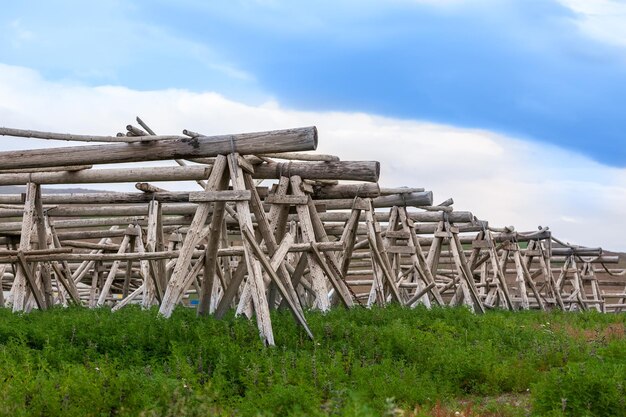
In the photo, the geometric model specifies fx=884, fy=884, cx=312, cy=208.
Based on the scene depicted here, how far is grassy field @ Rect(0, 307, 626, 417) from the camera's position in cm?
857

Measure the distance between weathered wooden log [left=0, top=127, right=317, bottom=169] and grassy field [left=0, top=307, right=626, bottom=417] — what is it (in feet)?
8.62

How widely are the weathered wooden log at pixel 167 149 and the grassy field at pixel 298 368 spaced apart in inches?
103

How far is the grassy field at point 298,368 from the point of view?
8.57 metres

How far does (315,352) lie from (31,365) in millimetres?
3446

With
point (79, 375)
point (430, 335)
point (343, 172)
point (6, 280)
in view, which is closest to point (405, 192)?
point (343, 172)

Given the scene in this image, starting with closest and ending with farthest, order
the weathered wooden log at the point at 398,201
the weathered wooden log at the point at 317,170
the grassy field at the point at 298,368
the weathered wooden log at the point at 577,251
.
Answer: the grassy field at the point at 298,368 → the weathered wooden log at the point at 317,170 → the weathered wooden log at the point at 398,201 → the weathered wooden log at the point at 577,251

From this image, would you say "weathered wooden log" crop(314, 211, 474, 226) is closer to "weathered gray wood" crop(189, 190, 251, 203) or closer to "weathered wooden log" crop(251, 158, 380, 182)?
"weathered wooden log" crop(251, 158, 380, 182)

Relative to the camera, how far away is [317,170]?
53.0 feet

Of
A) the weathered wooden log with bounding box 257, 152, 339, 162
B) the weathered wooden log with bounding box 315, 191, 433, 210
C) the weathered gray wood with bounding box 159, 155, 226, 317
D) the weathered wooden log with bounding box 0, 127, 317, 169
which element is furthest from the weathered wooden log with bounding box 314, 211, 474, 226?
the weathered gray wood with bounding box 159, 155, 226, 317

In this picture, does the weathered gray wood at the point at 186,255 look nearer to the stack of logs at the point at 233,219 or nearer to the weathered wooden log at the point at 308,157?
the stack of logs at the point at 233,219

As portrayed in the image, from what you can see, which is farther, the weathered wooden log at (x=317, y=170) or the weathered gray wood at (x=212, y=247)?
the weathered wooden log at (x=317, y=170)

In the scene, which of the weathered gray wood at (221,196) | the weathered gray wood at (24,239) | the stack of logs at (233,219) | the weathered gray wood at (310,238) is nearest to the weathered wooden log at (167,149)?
the stack of logs at (233,219)

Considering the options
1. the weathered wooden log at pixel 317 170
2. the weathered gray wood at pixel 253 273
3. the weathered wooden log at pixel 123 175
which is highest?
the weathered wooden log at pixel 317 170

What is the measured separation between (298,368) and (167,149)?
220 inches
